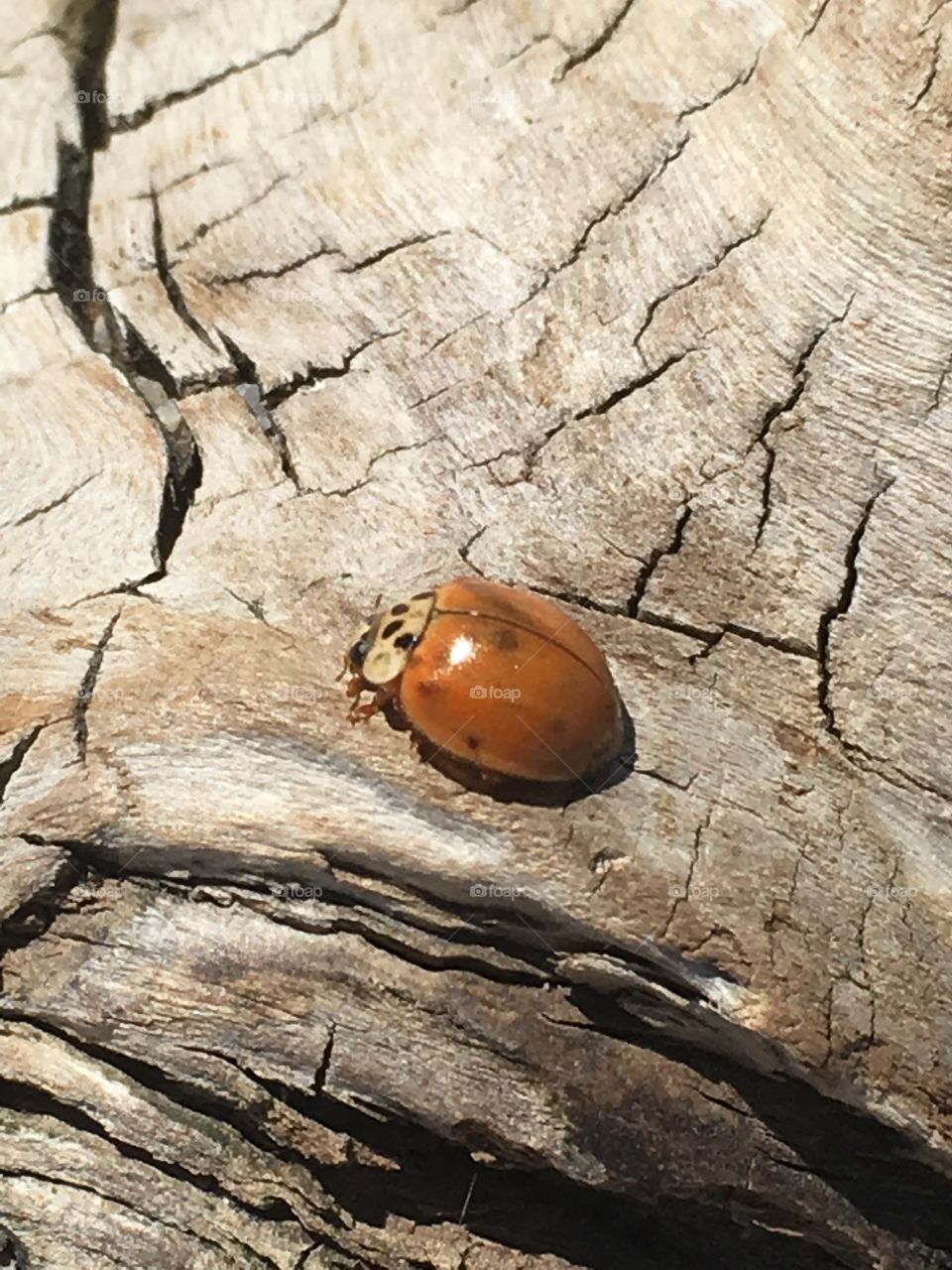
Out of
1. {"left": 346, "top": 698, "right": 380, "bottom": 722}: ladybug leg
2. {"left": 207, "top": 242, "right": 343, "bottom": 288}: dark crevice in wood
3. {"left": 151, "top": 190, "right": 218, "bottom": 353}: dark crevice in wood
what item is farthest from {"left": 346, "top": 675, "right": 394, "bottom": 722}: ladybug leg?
{"left": 207, "top": 242, "right": 343, "bottom": 288}: dark crevice in wood

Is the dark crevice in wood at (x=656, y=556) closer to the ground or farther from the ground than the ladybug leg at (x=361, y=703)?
farther from the ground

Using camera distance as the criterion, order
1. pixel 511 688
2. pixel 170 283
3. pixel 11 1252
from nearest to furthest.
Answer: pixel 11 1252
pixel 511 688
pixel 170 283

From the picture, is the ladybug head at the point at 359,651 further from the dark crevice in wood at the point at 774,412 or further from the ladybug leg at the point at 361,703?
the dark crevice in wood at the point at 774,412

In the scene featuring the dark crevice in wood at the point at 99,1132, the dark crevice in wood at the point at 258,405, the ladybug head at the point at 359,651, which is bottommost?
the dark crevice in wood at the point at 99,1132

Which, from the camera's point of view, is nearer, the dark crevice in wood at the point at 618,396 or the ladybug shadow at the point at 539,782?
the ladybug shadow at the point at 539,782

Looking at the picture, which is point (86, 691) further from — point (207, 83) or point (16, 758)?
point (207, 83)

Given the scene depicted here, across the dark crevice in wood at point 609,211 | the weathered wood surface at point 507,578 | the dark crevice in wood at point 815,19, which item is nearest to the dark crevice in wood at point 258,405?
the weathered wood surface at point 507,578

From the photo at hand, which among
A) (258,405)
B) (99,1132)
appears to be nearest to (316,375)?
(258,405)

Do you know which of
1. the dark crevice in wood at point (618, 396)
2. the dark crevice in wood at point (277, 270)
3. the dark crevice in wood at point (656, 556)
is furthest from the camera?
the dark crevice in wood at point (277, 270)
